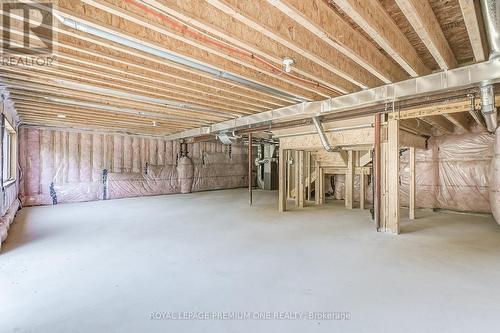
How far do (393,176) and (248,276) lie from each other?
266cm

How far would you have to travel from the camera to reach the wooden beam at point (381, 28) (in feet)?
5.63

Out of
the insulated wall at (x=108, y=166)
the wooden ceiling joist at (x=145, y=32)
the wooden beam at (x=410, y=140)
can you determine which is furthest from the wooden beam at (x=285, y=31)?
the insulated wall at (x=108, y=166)

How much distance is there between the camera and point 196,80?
3084mm

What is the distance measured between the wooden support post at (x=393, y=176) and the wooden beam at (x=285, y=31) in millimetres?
1196

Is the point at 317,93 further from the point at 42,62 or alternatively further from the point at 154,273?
the point at 42,62

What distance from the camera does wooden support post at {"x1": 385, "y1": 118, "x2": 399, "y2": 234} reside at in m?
3.60

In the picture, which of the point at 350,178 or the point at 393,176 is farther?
the point at 350,178

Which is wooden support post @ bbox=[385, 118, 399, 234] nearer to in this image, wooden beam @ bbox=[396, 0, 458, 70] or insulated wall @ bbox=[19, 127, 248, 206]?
wooden beam @ bbox=[396, 0, 458, 70]

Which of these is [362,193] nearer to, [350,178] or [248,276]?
[350,178]

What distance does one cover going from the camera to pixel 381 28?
1.96m

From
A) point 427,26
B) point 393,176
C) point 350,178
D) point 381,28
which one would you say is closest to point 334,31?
point 381,28

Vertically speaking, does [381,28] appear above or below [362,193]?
above

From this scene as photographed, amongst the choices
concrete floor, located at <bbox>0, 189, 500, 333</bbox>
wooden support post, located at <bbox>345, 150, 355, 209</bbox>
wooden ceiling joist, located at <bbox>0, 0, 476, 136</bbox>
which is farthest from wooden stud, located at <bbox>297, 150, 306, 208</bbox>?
wooden ceiling joist, located at <bbox>0, 0, 476, 136</bbox>

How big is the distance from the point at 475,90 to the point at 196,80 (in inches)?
125
